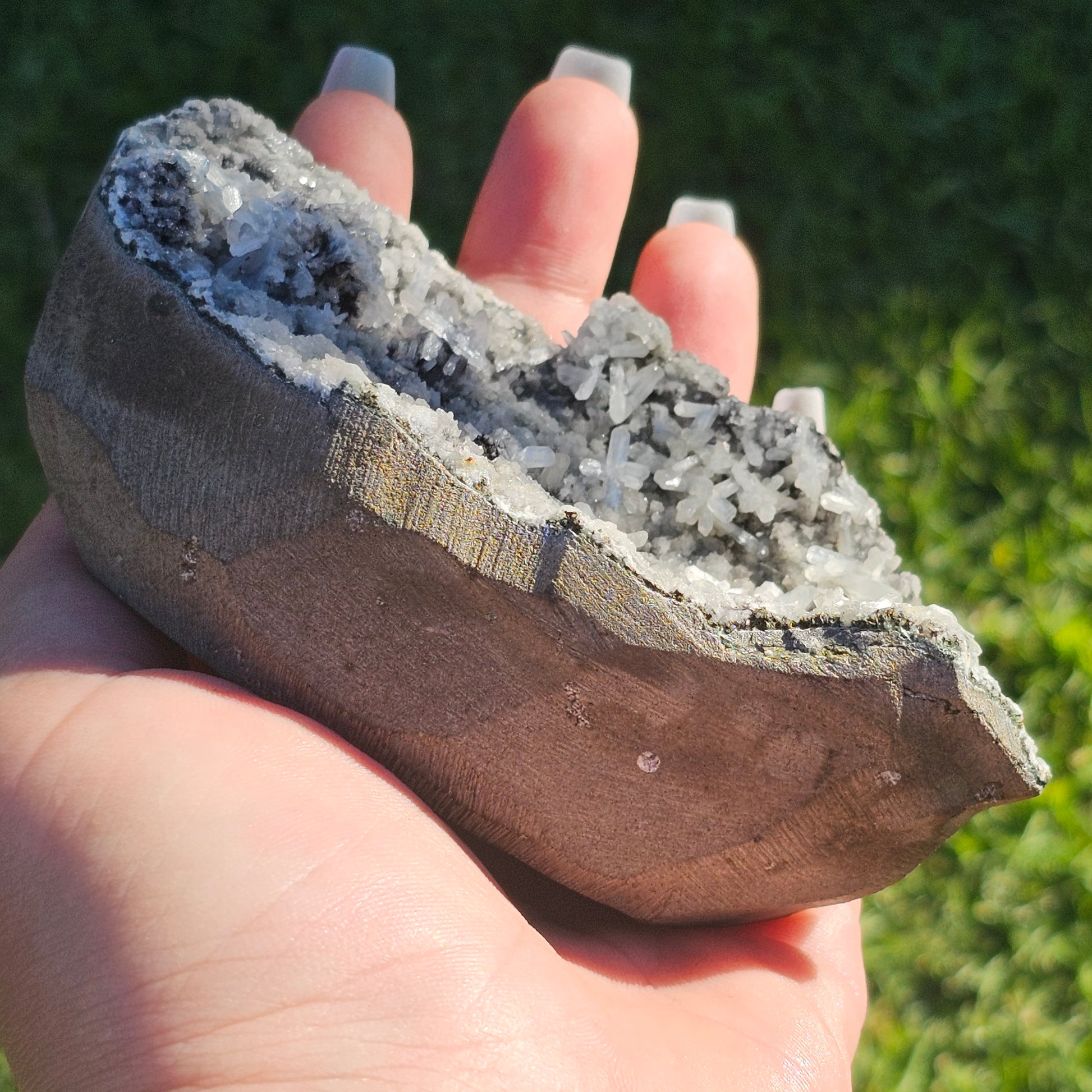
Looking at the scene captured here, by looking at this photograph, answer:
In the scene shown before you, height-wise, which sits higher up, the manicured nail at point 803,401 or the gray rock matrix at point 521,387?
the gray rock matrix at point 521,387

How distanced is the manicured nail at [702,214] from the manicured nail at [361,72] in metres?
0.82

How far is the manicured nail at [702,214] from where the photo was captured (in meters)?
3.02

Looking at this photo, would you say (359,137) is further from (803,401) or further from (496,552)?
(496,552)

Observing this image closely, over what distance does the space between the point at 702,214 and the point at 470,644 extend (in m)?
1.78

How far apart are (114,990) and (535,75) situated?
3115 millimetres

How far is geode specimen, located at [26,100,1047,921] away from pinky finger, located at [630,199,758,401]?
2.86ft

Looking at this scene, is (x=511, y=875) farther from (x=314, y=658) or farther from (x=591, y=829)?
(x=314, y=658)

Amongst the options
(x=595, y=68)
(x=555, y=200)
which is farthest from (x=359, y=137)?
(x=595, y=68)

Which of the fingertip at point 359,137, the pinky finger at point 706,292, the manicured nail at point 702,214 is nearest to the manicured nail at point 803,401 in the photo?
the pinky finger at point 706,292

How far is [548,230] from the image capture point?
Result: 2805mm

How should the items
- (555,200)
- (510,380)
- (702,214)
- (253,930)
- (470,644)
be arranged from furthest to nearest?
(702,214), (555,200), (510,380), (470,644), (253,930)

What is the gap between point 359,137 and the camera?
103 inches

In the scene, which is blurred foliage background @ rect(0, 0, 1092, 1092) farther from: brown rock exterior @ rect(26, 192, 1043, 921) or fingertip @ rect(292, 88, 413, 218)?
brown rock exterior @ rect(26, 192, 1043, 921)

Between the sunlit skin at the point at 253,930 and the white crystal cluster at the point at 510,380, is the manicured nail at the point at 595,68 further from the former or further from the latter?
the sunlit skin at the point at 253,930
